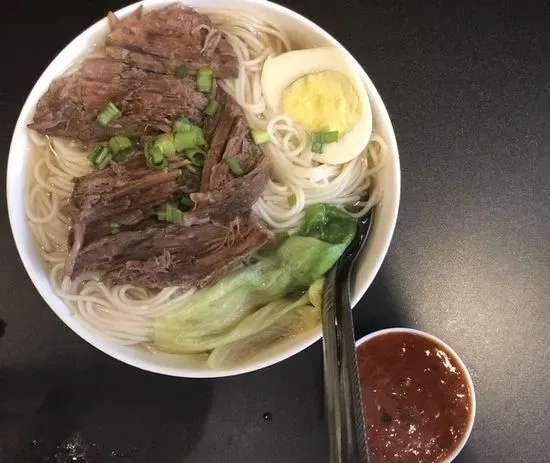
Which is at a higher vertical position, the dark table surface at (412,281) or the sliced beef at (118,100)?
the sliced beef at (118,100)

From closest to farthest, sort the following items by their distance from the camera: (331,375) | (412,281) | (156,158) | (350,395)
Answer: (350,395), (331,375), (156,158), (412,281)

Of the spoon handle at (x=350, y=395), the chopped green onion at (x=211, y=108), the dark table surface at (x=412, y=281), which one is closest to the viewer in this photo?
the spoon handle at (x=350, y=395)

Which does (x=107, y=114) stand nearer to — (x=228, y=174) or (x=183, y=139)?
(x=183, y=139)

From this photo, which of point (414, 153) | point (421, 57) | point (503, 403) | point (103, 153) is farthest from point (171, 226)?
point (503, 403)

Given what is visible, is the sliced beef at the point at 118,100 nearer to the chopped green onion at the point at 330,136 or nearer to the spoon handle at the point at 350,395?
the chopped green onion at the point at 330,136

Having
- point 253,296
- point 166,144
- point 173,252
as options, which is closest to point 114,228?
point 173,252

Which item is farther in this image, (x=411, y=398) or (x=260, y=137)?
(x=411, y=398)

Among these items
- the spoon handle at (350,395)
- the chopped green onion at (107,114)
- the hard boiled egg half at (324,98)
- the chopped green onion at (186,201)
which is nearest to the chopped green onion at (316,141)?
the hard boiled egg half at (324,98)
